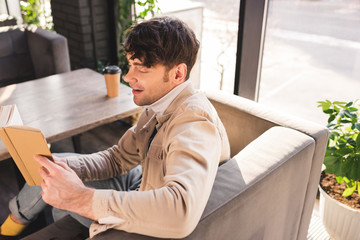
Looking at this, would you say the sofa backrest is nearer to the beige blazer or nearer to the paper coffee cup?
the paper coffee cup

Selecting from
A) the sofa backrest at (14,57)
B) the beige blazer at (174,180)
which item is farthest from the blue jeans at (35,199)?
the sofa backrest at (14,57)

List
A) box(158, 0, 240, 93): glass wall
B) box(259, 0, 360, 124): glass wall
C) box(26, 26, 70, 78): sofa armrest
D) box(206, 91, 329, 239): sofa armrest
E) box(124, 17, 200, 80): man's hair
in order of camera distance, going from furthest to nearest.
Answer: box(26, 26, 70, 78): sofa armrest → box(158, 0, 240, 93): glass wall → box(259, 0, 360, 124): glass wall → box(206, 91, 329, 239): sofa armrest → box(124, 17, 200, 80): man's hair

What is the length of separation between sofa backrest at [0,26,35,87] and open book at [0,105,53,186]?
2.03m

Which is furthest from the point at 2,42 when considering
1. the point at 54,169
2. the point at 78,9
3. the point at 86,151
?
the point at 54,169

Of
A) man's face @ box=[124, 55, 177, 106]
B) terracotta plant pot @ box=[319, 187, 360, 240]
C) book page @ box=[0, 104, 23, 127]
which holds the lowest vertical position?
terracotta plant pot @ box=[319, 187, 360, 240]

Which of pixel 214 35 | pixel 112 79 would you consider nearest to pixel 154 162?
pixel 112 79

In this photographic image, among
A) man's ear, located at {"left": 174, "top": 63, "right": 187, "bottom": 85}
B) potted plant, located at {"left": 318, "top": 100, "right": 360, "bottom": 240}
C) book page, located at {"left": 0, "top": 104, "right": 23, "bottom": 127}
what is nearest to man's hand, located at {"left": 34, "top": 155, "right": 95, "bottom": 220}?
book page, located at {"left": 0, "top": 104, "right": 23, "bottom": 127}

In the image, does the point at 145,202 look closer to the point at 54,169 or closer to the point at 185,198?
the point at 185,198

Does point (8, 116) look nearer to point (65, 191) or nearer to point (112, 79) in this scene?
point (65, 191)

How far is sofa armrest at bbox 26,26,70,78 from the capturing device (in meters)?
2.82

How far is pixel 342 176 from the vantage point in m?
1.57

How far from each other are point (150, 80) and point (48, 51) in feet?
6.47

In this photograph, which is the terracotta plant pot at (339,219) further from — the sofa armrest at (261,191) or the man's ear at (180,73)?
the man's ear at (180,73)

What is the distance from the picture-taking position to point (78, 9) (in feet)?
10.5
